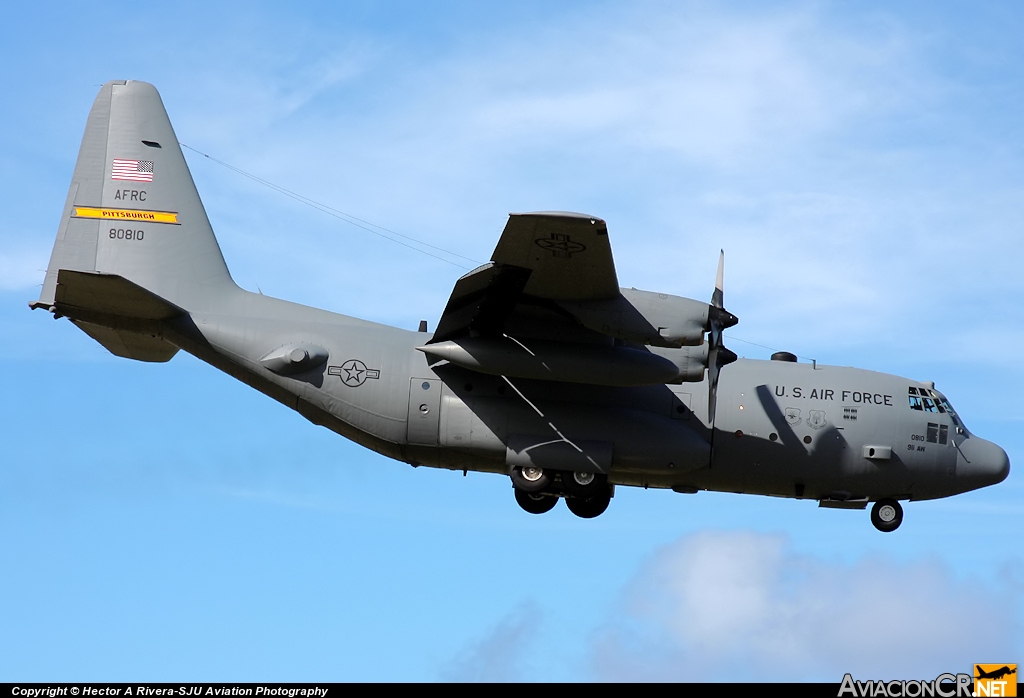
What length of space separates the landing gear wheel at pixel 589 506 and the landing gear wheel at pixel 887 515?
16.1 ft

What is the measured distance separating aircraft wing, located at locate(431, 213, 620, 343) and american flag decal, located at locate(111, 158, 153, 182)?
6557 millimetres

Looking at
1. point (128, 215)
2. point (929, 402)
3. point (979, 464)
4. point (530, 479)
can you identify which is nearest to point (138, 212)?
point (128, 215)

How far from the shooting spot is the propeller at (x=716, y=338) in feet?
65.4

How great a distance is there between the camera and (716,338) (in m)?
20.0

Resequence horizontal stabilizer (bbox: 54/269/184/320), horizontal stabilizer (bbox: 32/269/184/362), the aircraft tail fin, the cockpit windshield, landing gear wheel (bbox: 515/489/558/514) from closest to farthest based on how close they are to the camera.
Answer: horizontal stabilizer (bbox: 54/269/184/320), horizontal stabilizer (bbox: 32/269/184/362), the aircraft tail fin, landing gear wheel (bbox: 515/489/558/514), the cockpit windshield

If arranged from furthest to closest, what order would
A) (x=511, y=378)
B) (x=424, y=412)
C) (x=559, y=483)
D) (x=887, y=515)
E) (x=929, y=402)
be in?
(x=929, y=402)
(x=887, y=515)
(x=559, y=483)
(x=511, y=378)
(x=424, y=412)

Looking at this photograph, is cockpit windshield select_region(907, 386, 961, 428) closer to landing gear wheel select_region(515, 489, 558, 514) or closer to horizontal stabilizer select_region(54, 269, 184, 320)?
landing gear wheel select_region(515, 489, 558, 514)

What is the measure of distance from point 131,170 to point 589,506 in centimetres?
1051

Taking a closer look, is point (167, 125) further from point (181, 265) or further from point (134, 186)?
point (181, 265)

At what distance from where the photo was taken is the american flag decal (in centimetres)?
2205

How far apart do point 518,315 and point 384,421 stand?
303cm

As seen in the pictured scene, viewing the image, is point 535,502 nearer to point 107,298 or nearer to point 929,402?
point 929,402

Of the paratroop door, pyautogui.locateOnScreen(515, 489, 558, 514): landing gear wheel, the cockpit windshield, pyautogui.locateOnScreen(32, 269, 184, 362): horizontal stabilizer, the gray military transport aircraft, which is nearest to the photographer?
pyautogui.locateOnScreen(32, 269, 184, 362): horizontal stabilizer

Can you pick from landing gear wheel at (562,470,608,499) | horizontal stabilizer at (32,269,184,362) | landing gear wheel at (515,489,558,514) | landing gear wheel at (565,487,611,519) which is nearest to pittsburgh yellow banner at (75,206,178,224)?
horizontal stabilizer at (32,269,184,362)
